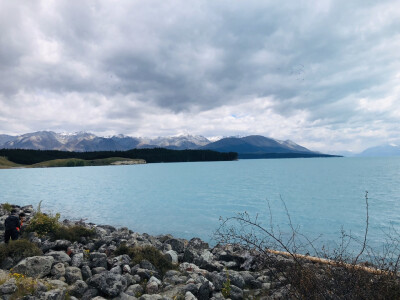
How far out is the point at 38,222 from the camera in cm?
1853

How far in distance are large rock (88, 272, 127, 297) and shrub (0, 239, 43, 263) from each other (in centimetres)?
499

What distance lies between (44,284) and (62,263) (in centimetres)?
230

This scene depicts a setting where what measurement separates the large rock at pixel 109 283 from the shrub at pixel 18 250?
4986mm

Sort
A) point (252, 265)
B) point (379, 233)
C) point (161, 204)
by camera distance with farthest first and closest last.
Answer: point (161, 204) < point (379, 233) < point (252, 265)

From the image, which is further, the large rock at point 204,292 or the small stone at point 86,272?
the small stone at point 86,272

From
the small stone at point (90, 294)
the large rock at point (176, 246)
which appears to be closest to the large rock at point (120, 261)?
the small stone at point (90, 294)

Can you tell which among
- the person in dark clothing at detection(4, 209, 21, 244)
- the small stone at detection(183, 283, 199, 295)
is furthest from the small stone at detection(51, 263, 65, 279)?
the person in dark clothing at detection(4, 209, 21, 244)

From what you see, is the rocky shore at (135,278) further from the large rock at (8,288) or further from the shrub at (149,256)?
the shrub at (149,256)

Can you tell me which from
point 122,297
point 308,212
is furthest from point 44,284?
point 308,212

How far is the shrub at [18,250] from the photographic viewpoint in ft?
42.1

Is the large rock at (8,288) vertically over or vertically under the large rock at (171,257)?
over

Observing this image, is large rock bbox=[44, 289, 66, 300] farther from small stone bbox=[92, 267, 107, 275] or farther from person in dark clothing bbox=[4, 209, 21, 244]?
person in dark clothing bbox=[4, 209, 21, 244]

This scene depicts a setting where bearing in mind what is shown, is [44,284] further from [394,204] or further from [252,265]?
[394,204]

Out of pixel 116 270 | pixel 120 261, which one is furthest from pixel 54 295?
pixel 120 261
